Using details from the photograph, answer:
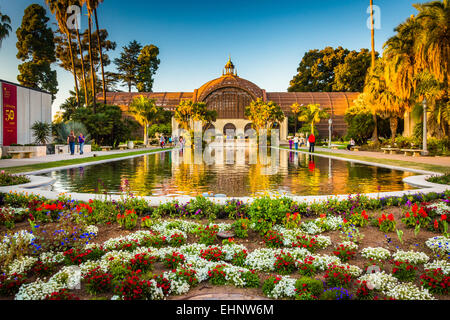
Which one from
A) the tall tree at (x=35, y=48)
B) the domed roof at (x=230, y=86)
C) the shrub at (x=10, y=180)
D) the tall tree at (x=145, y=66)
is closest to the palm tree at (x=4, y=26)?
the shrub at (x=10, y=180)

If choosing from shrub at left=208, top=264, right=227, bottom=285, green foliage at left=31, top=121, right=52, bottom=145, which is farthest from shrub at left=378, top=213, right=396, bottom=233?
green foliage at left=31, top=121, right=52, bottom=145

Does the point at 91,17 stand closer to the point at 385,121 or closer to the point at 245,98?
the point at 385,121

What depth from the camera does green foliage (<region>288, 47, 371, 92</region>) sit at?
260 feet

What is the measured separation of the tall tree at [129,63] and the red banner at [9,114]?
65.9 meters

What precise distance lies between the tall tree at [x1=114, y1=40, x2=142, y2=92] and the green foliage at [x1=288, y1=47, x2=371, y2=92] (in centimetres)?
4184

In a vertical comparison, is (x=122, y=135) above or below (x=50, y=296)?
above

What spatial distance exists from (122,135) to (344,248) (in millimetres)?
35242

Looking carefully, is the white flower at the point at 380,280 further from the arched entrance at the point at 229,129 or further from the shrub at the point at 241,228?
the arched entrance at the point at 229,129

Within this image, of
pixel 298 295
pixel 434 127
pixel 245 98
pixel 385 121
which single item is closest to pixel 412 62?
pixel 434 127

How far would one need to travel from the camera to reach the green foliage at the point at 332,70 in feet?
260

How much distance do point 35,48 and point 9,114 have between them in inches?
1736

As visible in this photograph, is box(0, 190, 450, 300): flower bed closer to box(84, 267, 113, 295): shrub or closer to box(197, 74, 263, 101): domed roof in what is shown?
box(84, 267, 113, 295): shrub

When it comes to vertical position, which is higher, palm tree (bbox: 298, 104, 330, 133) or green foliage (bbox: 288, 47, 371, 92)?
green foliage (bbox: 288, 47, 371, 92)

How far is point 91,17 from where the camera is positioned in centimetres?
3600
